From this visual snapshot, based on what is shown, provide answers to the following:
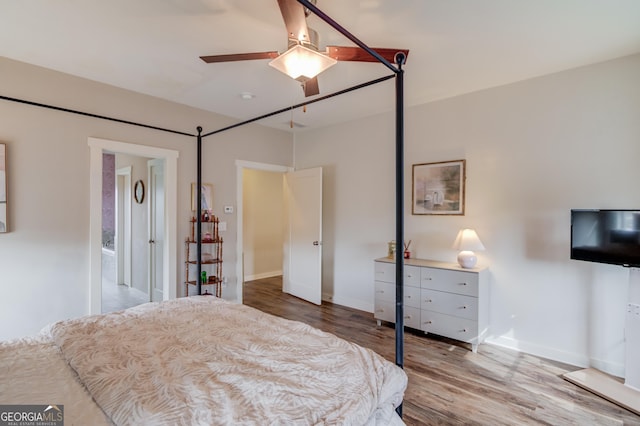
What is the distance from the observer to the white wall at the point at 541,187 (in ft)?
8.69

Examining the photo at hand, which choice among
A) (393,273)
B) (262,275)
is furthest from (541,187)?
(262,275)

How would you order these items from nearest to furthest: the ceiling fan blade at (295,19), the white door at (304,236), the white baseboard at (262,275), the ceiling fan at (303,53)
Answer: the ceiling fan blade at (295,19)
the ceiling fan at (303,53)
the white door at (304,236)
the white baseboard at (262,275)

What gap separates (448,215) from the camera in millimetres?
3615

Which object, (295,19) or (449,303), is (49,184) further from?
(449,303)

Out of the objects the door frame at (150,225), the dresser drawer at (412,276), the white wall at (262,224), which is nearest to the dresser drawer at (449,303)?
the dresser drawer at (412,276)

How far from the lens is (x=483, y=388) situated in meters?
2.43

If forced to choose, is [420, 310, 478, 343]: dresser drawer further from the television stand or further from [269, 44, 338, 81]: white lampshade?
[269, 44, 338, 81]: white lampshade

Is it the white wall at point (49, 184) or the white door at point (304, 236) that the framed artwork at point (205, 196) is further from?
the white door at point (304, 236)

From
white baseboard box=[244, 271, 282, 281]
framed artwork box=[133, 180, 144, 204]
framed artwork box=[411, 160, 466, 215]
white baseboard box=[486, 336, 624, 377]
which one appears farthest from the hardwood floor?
framed artwork box=[133, 180, 144, 204]

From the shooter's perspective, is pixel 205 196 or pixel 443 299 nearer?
pixel 443 299

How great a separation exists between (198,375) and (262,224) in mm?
5336

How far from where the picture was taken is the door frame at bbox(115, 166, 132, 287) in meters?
5.30

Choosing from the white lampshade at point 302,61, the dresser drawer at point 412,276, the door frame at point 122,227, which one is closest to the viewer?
the white lampshade at point 302,61

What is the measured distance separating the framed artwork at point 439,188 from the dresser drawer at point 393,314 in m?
1.20
